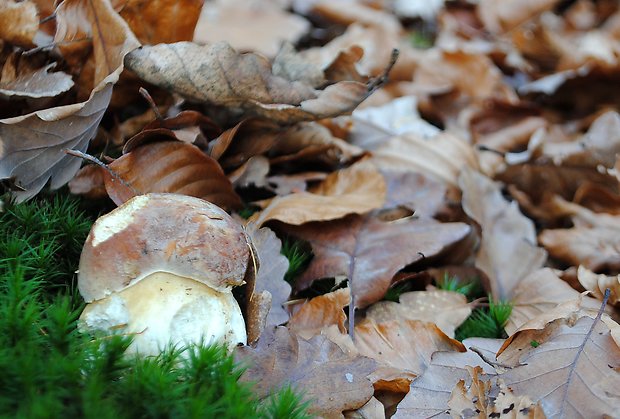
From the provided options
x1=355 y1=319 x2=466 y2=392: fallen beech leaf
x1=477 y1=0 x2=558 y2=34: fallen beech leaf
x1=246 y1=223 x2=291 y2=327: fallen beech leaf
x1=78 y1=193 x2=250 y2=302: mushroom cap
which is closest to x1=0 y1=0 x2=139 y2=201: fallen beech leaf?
x1=78 y1=193 x2=250 y2=302: mushroom cap

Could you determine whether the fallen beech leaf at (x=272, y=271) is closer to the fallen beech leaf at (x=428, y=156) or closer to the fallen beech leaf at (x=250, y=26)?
the fallen beech leaf at (x=428, y=156)

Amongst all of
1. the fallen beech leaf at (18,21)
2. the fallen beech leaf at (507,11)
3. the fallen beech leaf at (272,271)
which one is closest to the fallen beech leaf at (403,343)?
the fallen beech leaf at (272,271)

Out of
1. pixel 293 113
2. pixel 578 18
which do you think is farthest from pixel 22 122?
pixel 578 18

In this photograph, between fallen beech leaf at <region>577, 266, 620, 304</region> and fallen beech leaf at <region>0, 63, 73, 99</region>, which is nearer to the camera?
fallen beech leaf at <region>0, 63, 73, 99</region>

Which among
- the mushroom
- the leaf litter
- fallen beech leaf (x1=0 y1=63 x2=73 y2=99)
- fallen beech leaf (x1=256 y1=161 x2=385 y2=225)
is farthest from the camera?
fallen beech leaf (x1=256 y1=161 x2=385 y2=225)

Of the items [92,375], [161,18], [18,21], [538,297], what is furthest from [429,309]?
[18,21]

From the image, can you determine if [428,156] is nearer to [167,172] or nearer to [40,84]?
[167,172]

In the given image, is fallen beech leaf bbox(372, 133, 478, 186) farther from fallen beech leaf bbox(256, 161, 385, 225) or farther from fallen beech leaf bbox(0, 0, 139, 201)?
fallen beech leaf bbox(0, 0, 139, 201)
